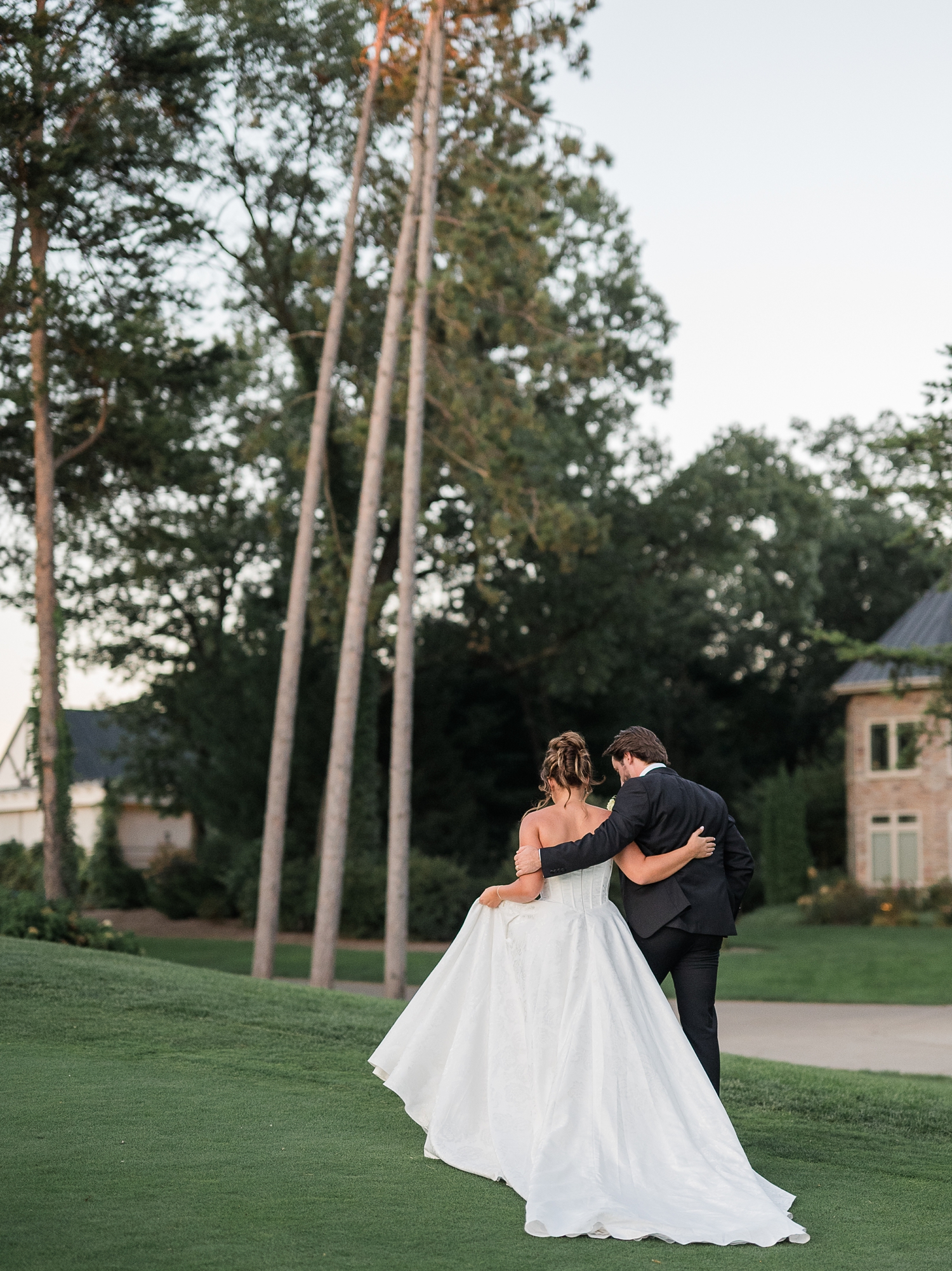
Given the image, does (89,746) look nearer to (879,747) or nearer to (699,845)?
(879,747)

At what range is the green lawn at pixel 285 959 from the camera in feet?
68.4

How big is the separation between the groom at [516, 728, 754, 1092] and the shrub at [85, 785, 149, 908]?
99.4 ft

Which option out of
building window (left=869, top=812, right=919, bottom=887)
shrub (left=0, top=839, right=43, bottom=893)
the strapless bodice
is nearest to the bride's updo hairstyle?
the strapless bodice

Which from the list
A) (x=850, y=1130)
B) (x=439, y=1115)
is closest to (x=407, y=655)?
(x=850, y=1130)

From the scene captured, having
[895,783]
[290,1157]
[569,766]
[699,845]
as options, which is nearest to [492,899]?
[569,766]

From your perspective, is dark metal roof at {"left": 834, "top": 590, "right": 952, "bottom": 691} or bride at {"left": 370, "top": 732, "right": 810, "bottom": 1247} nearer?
bride at {"left": 370, "top": 732, "right": 810, "bottom": 1247}

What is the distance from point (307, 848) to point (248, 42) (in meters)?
17.5

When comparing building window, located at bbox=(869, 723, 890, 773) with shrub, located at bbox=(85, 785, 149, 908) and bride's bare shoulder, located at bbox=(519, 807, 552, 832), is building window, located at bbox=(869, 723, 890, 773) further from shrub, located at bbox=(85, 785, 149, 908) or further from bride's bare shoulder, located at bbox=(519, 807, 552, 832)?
bride's bare shoulder, located at bbox=(519, 807, 552, 832)

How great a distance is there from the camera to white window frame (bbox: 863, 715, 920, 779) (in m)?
32.3

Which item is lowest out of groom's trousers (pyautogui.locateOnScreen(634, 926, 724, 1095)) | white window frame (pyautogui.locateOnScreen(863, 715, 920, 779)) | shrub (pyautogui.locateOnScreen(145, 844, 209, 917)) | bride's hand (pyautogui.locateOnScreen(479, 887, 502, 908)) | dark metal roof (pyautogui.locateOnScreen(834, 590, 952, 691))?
shrub (pyautogui.locateOnScreen(145, 844, 209, 917))

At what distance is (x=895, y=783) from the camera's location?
3253cm

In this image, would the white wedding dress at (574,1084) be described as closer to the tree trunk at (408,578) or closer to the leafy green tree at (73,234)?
the tree trunk at (408,578)

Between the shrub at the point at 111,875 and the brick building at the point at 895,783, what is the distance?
1881 cm

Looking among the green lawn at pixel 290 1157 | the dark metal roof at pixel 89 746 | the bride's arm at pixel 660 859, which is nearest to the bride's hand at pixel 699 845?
the bride's arm at pixel 660 859
